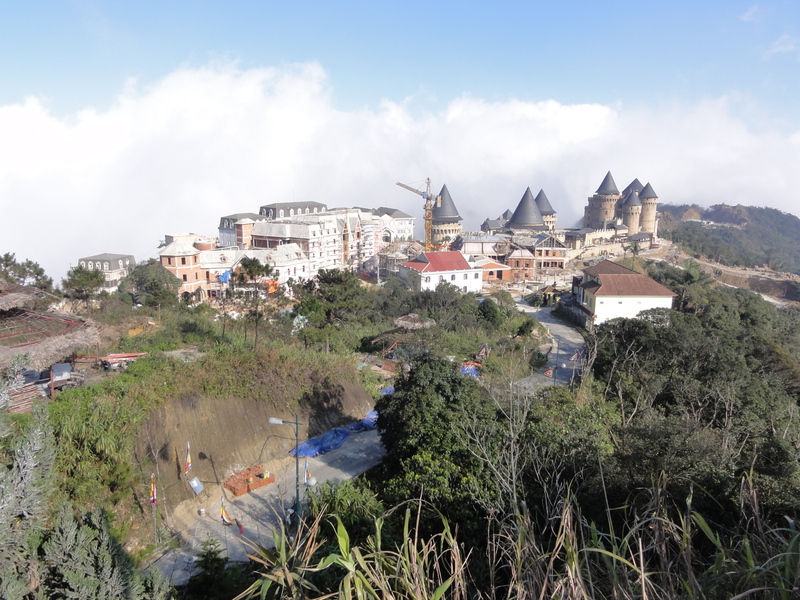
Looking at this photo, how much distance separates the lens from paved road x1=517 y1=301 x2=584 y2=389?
2153 centimetres

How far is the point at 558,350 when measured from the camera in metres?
27.5

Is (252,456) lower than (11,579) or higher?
lower

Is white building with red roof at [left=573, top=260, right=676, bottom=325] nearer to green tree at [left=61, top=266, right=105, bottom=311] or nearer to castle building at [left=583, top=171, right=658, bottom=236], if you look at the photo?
green tree at [left=61, top=266, right=105, bottom=311]

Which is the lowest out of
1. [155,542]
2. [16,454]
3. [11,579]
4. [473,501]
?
[155,542]

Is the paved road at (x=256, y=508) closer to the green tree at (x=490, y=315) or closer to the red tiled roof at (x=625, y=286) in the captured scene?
the green tree at (x=490, y=315)

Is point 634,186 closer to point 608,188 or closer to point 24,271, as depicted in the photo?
point 608,188

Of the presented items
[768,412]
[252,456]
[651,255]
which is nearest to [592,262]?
[651,255]

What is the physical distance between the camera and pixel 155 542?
10.4 m

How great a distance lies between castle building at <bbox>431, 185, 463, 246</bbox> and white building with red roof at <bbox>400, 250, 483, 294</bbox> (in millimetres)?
19968

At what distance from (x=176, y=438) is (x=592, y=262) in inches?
1913

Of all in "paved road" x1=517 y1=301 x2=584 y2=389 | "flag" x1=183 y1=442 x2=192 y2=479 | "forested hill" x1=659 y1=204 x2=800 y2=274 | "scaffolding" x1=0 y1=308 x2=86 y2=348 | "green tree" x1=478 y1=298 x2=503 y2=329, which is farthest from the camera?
"forested hill" x1=659 y1=204 x2=800 y2=274

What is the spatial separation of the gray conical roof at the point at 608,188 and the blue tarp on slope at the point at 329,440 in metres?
59.0

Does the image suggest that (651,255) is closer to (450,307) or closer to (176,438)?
(450,307)

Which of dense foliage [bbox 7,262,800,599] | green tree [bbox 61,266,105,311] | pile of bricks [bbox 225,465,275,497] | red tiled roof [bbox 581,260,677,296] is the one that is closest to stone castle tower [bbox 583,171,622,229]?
red tiled roof [bbox 581,260,677,296]
